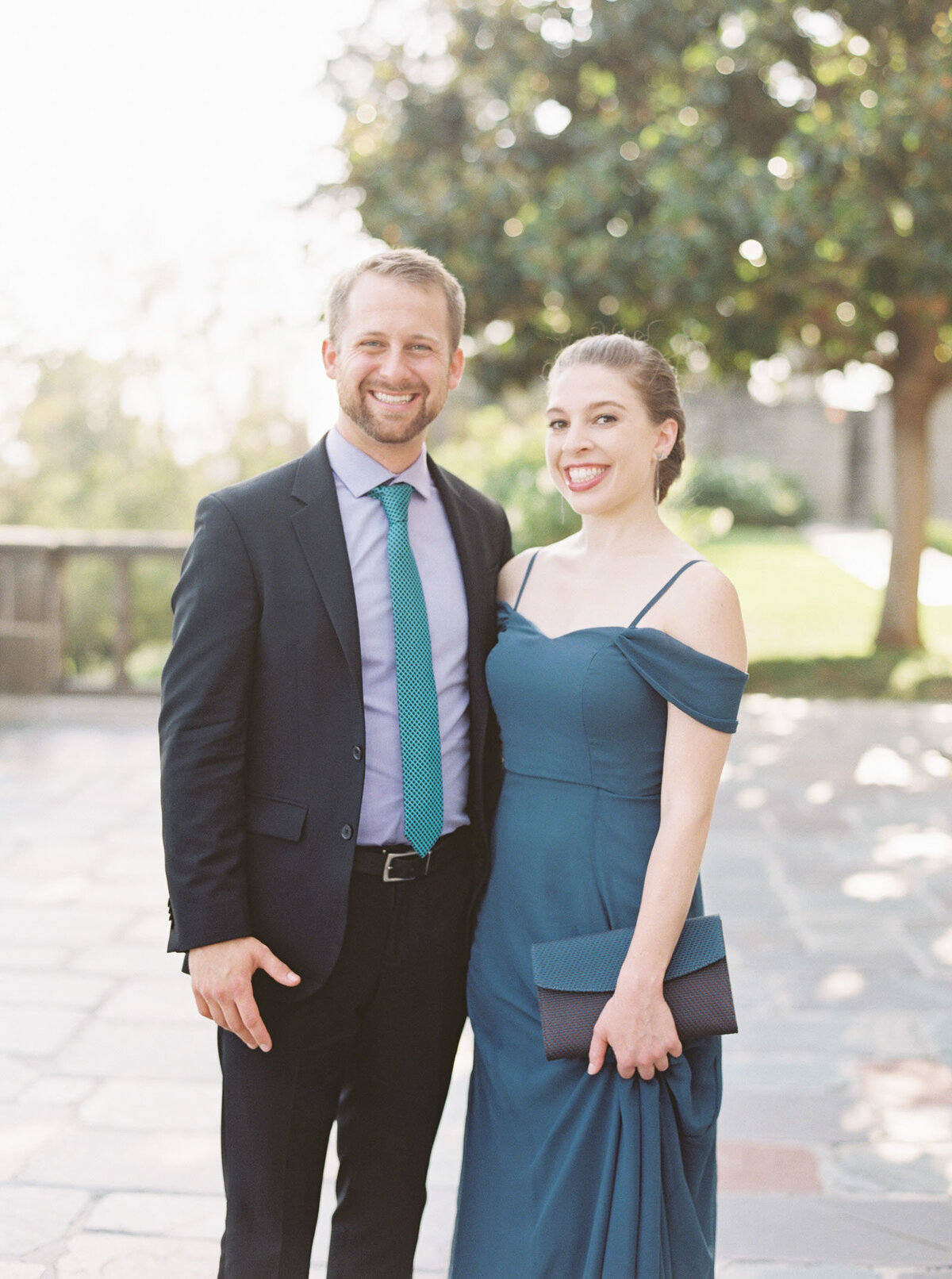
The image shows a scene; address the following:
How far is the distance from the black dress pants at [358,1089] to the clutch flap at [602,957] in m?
0.24

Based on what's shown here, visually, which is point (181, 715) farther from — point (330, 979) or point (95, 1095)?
point (95, 1095)

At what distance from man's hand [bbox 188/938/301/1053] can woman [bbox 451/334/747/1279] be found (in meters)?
0.39

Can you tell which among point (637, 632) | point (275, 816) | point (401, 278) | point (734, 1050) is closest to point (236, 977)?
point (275, 816)

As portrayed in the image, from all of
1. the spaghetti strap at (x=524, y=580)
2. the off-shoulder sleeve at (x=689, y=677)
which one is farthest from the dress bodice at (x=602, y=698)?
the spaghetti strap at (x=524, y=580)

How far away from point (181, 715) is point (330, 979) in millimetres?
520

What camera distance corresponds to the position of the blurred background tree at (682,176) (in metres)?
8.02

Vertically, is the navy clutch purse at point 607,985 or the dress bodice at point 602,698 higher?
the dress bodice at point 602,698

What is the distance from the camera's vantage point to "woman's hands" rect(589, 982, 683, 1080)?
191 cm

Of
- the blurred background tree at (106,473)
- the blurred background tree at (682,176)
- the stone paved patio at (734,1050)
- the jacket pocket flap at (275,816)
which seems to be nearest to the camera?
the jacket pocket flap at (275,816)

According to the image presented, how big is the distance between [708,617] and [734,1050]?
2091 millimetres

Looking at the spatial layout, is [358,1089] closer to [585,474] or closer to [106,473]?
[585,474]

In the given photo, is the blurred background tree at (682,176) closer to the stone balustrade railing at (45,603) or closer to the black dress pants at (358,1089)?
the stone balustrade railing at (45,603)

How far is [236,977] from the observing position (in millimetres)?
1980

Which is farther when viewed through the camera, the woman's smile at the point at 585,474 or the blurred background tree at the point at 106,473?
the blurred background tree at the point at 106,473
